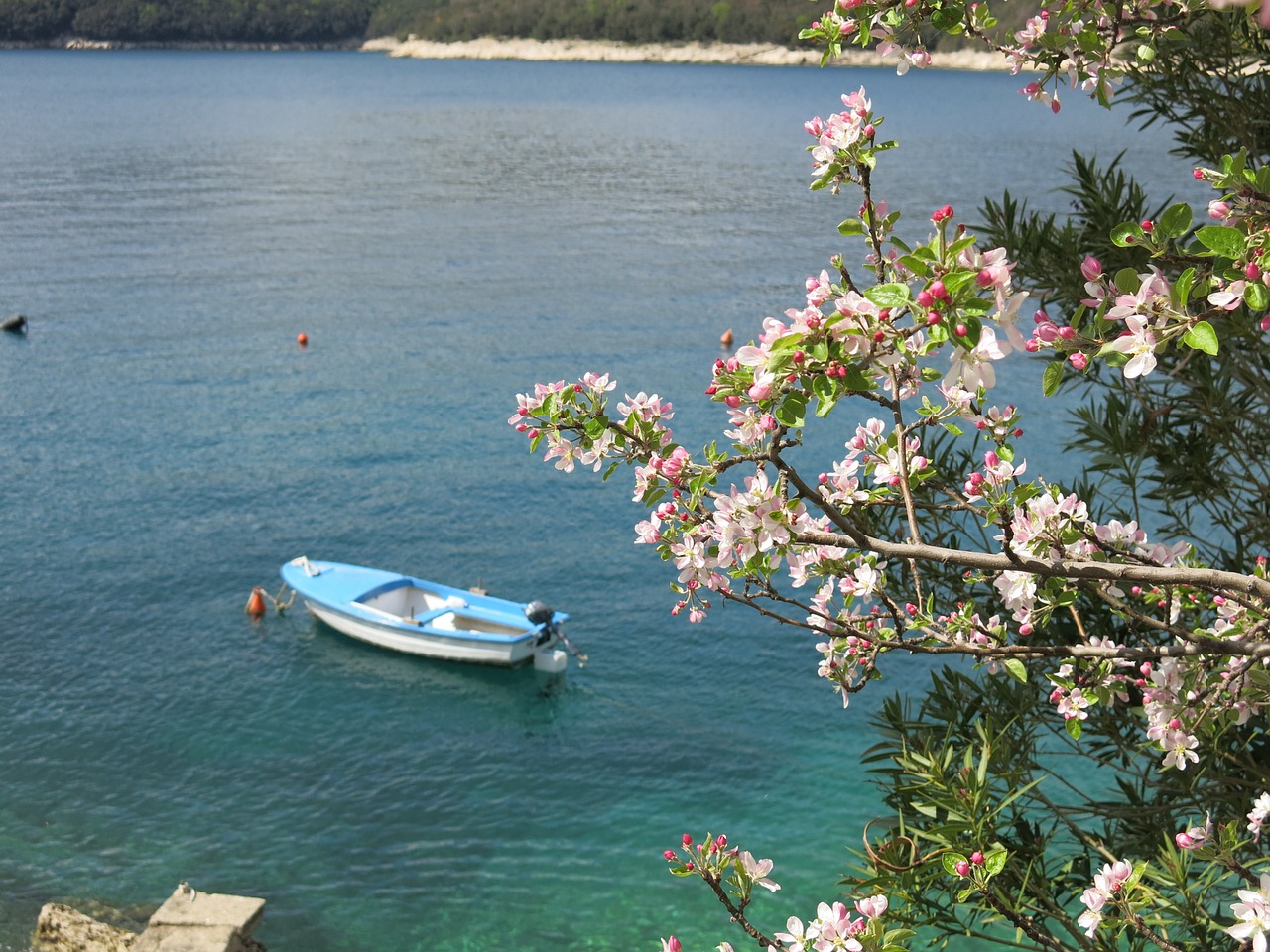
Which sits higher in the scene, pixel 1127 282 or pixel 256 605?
pixel 1127 282

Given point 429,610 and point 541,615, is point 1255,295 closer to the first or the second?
point 541,615

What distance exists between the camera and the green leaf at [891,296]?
3.13 metres

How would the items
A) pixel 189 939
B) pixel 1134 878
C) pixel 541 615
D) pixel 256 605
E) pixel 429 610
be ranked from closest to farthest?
pixel 1134 878
pixel 189 939
pixel 541 615
pixel 429 610
pixel 256 605

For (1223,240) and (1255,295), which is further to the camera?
(1223,240)

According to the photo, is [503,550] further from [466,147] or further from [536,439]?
[466,147]

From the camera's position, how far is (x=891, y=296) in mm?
3150

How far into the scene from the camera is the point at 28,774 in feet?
63.2

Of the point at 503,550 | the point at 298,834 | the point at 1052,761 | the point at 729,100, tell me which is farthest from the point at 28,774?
the point at 729,100

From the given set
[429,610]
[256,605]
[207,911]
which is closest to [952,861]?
[207,911]

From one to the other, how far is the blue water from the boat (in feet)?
1.74

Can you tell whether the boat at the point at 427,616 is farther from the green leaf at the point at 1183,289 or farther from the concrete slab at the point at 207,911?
the green leaf at the point at 1183,289

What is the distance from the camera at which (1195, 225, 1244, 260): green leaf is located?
131 inches

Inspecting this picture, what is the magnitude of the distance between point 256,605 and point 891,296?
→ 2319 cm

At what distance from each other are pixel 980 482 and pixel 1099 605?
394 cm
